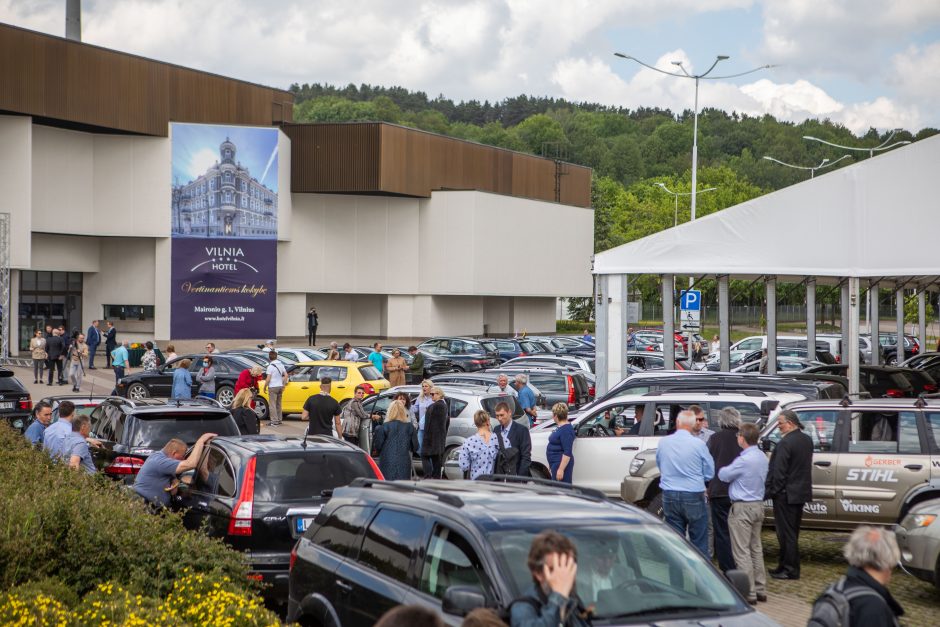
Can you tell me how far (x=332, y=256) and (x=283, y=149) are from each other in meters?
7.09

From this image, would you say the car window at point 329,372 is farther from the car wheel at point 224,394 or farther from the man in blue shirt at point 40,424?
the man in blue shirt at point 40,424

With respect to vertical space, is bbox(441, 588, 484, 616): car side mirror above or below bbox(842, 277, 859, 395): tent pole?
below

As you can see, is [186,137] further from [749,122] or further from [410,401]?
[749,122]

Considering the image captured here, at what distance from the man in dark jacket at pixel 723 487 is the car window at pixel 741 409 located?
8.47 ft

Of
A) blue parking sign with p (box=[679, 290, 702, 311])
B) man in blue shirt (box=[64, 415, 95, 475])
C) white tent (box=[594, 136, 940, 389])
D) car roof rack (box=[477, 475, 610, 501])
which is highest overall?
white tent (box=[594, 136, 940, 389])

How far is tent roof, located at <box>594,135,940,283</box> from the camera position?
18.0 metres

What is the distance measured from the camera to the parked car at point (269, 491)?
→ 390 inches

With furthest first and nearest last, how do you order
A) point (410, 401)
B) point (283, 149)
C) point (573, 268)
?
point (573, 268), point (283, 149), point (410, 401)

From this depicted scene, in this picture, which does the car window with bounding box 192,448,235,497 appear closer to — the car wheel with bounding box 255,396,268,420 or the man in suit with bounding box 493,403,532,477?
the man in suit with bounding box 493,403,532,477

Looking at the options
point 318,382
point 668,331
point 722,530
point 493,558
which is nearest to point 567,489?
point 493,558

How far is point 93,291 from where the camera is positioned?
52.2 m

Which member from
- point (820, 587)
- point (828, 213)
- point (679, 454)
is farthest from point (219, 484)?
point (828, 213)

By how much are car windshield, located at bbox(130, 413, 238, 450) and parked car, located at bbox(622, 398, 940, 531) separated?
5.36 m

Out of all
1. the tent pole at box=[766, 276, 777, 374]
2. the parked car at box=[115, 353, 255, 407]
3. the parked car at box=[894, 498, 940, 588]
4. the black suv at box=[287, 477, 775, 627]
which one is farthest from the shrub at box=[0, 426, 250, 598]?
the parked car at box=[115, 353, 255, 407]
